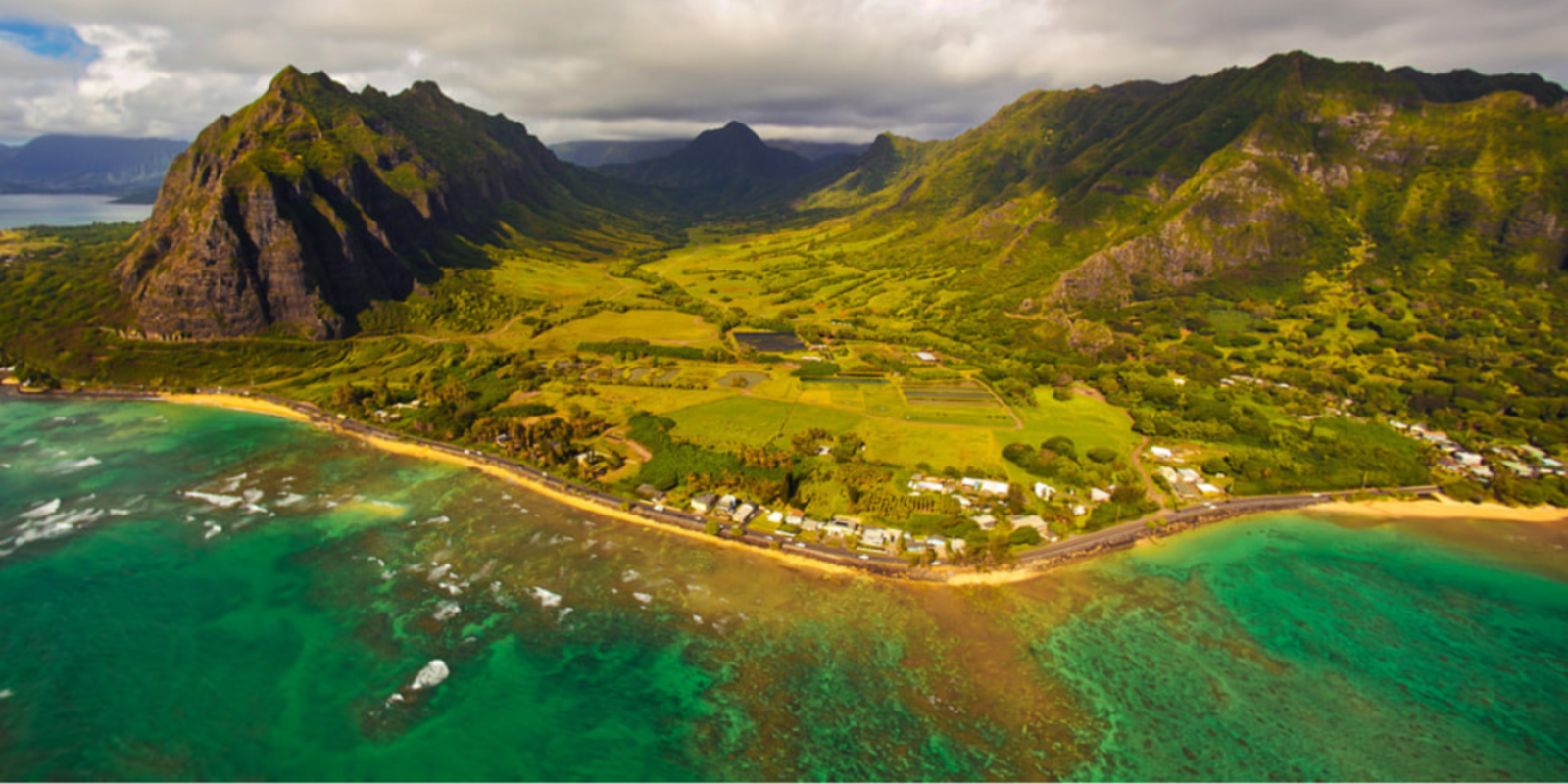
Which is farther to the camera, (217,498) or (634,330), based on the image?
(634,330)

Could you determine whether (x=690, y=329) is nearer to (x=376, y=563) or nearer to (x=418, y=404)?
(x=418, y=404)

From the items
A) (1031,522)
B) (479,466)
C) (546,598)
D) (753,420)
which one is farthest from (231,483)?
(1031,522)

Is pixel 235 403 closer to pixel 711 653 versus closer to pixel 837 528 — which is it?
pixel 711 653

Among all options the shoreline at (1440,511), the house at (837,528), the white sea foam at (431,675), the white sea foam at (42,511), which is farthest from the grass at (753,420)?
the white sea foam at (42,511)

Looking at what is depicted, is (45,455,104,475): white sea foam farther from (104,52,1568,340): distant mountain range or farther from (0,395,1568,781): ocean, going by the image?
(104,52,1568,340): distant mountain range

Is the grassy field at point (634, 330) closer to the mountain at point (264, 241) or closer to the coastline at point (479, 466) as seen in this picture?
the mountain at point (264, 241)

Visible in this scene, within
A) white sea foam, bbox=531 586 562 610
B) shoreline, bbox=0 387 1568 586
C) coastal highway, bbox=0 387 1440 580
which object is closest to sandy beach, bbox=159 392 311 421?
shoreline, bbox=0 387 1568 586
